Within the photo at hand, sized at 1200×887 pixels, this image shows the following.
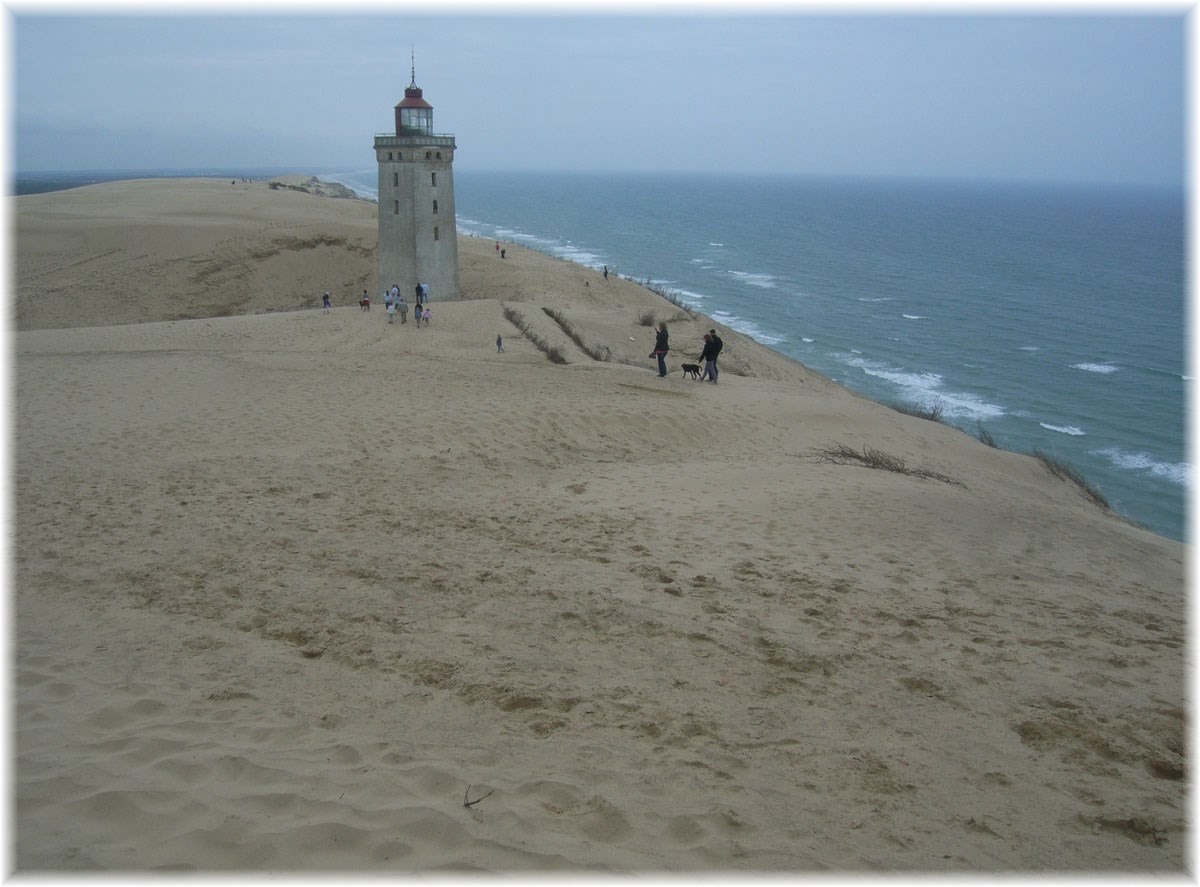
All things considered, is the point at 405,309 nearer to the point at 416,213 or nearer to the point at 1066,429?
the point at 416,213

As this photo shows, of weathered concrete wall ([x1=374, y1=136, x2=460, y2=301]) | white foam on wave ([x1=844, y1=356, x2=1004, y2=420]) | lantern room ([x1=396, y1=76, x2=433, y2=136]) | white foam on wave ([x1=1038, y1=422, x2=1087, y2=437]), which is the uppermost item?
lantern room ([x1=396, y1=76, x2=433, y2=136])

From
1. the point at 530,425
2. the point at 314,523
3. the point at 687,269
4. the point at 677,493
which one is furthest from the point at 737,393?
the point at 687,269

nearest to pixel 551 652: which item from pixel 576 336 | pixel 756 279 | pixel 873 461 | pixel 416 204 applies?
pixel 873 461

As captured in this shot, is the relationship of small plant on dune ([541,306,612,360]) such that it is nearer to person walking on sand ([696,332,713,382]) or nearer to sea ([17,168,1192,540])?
person walking on sand ([696,332,713,382])

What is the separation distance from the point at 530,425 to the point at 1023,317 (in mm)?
50397

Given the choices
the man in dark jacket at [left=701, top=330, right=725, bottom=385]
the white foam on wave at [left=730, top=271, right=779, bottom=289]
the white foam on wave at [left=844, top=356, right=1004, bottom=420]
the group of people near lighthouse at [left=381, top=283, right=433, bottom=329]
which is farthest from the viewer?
the white foam on wave at [left=730, top=271, right=779, bottom=289]

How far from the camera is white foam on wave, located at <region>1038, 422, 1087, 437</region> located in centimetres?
3309

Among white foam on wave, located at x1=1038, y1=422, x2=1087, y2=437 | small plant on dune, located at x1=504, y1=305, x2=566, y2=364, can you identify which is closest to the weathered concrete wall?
small plant on dune, located at x1=504, y1=305, x2=566, y2=364

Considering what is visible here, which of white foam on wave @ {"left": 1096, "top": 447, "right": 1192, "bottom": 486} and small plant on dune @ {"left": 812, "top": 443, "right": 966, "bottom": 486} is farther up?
small plant on dune @ {"left": 812, "top": 443, "right": 966, "bottom": 486}

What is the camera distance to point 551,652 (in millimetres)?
6641

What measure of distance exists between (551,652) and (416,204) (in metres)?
26.0

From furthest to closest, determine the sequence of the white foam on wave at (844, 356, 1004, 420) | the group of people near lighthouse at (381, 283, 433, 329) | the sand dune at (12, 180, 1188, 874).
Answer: the white foam on wave at (844, 356, 1004, 420) < the group of people near lighthouse at (381, 283, 433, 329) < the sand dune at (12, 180, 1188, 874)

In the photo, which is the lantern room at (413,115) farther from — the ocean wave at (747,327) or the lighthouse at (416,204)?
the ocean wave at (747,327)

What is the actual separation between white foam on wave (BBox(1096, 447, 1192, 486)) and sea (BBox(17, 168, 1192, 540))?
0.28 ft
